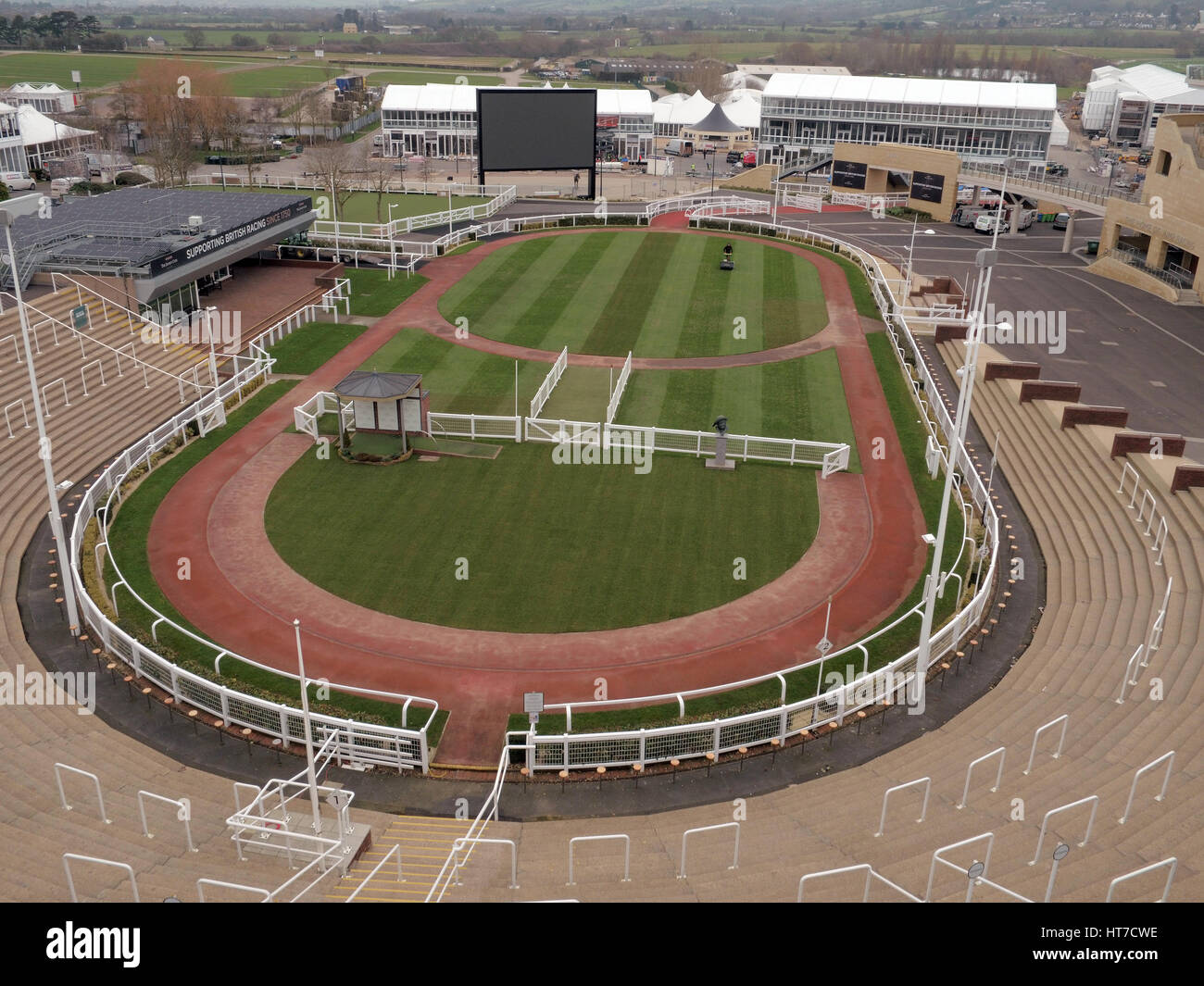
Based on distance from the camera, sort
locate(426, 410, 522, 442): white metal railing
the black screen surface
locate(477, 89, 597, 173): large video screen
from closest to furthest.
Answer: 1. locate(426, 410, 522, 442): white metal railing
2. locate(477, 89, 597, 173): large video screen
3. the black screen surface

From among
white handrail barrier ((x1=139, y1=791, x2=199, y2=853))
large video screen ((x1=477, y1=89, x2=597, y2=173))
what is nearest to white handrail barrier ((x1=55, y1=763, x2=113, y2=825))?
white handrail barrier ((x1=139, y1=791, x2=199, y2=853))

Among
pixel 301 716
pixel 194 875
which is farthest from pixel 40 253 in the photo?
pixel 194 875

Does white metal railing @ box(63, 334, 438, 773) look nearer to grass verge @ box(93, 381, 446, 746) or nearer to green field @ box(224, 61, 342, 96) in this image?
grass verge @ box(93, 381, 446, 746)

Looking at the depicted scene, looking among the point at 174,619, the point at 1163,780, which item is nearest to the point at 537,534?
the point at 174,619

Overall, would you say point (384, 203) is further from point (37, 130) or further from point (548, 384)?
point (548, 384)

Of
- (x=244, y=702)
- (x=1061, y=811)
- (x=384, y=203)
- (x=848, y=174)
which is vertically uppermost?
(x=848, y=174)

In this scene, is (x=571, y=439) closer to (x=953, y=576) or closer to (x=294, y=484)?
(x=294, y=484)

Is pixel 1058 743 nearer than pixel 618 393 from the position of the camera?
Yes
